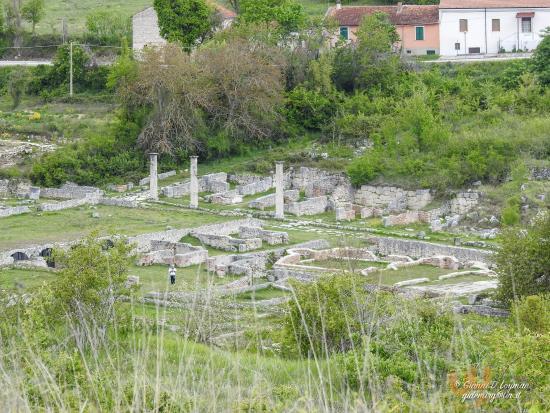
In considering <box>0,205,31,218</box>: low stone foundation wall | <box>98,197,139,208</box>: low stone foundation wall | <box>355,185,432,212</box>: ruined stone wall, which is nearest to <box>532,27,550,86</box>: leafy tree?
<box>355,185,432,212</box>: ruined stone wall

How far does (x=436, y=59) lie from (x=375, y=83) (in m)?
5.32

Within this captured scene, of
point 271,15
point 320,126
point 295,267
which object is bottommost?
point 295,267

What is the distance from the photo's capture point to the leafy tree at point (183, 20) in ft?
195

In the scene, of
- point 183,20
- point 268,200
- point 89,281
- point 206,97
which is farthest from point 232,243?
point 183,20

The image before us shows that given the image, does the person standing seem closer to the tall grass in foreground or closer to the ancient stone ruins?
the ancient stone ruins

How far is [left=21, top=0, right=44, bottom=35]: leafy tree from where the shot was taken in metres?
69.4

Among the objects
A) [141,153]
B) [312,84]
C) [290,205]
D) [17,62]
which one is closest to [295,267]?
[290,205]

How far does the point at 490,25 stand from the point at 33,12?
2514cm

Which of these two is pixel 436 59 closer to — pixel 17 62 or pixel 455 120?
pixel 455 120

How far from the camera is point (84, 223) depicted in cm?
4109

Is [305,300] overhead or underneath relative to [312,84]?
underneath

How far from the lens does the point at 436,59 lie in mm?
60625

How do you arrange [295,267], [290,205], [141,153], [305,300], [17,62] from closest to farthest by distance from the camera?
[305,300], [295,267], [290,205], [141,153], [17,62]

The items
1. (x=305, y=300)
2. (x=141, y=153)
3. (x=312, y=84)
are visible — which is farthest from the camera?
(x=312, y=84)
